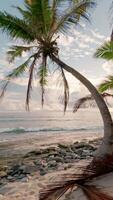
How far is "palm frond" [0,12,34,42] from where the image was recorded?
11594mm

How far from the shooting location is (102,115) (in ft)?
33.7

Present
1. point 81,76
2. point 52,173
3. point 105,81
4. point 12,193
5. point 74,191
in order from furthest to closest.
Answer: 1. point 105,81
2. point 81,76
3. point 52,173
4. point 12,193
5. point 74,191

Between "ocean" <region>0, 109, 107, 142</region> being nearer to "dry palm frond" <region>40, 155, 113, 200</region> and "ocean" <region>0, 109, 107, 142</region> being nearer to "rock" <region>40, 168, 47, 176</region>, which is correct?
"rock" <region>40, 168, 47, 176</region>

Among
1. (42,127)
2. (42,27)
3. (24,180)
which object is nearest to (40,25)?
(42,27)

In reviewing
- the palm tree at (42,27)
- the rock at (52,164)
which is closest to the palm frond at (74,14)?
the palm tree at (42,27)

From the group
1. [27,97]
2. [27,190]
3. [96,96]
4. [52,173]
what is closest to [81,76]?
[96,96]

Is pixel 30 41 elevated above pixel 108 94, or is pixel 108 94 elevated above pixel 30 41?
pixel 30 41

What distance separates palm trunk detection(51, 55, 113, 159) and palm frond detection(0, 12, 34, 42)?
50.9 inches

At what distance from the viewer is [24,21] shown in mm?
11945

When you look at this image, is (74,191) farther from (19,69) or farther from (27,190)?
(19,69)

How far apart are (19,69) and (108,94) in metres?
3.94

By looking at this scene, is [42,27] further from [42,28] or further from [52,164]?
[52,164]

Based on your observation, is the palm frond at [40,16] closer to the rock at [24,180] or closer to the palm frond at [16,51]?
the palm frond at [16,51]

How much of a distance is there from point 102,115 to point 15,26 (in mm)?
4512
